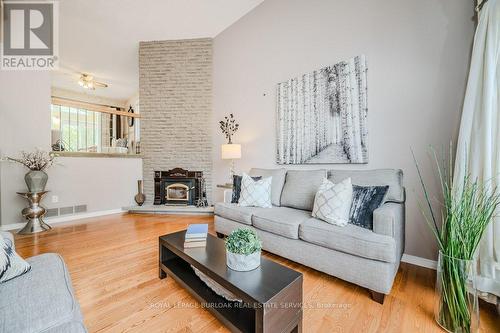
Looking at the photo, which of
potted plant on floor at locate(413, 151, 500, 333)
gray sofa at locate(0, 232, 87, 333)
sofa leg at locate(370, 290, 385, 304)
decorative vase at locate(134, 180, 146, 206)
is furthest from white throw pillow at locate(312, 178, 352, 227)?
decorative vase at locate(134, 180, 146, 206)

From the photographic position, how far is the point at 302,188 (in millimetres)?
2482

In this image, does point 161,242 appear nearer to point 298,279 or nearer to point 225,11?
point 298,279

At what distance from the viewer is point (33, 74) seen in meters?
3.28

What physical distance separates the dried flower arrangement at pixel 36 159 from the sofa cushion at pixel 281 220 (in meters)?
3.20

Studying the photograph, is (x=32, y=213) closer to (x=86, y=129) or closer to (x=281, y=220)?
(x=86, y=129)

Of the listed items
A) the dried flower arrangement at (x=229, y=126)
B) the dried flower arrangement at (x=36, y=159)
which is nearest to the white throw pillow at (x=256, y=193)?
the dried flower arrangement at (x=229, y=126)

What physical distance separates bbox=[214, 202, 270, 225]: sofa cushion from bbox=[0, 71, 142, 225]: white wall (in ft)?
8.66

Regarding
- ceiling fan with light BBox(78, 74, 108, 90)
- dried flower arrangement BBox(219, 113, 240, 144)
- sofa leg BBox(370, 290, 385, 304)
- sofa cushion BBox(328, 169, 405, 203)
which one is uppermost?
ceiling fan with light BBox(78, 74, 108, 90)

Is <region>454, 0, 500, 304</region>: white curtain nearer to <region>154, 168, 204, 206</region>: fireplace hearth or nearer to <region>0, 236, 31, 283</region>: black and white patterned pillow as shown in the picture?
<region>0, 236, 31, 283</region>: black and white patterned pillow

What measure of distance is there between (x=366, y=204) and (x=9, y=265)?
7.37 feet

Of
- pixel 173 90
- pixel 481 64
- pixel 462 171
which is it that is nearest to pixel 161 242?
pixel 462 171

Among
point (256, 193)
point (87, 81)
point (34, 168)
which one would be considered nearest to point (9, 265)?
point (256, 193)

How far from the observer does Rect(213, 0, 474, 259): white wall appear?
189 centimetres

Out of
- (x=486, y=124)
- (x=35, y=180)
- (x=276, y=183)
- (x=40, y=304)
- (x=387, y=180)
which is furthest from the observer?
(x=35, y=180)
